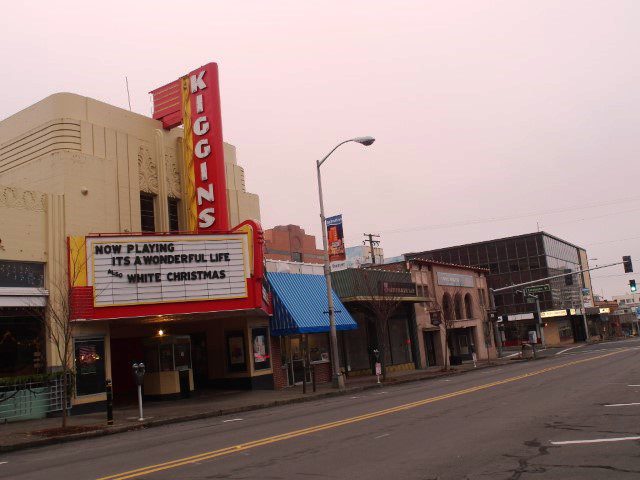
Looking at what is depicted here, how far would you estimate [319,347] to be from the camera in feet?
102

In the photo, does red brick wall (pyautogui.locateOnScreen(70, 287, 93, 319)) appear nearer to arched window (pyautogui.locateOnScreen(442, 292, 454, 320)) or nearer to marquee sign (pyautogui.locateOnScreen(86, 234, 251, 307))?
marquee sign (pyautogui.locateOnScreen(86, 234, 251, 307))

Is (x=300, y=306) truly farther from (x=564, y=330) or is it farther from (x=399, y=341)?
(x=564, y=330)

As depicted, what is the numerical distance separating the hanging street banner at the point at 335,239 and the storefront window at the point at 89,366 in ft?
32.5

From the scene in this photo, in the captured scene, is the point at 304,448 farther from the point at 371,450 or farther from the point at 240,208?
the point at 240,208

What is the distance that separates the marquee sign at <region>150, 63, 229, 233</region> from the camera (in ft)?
79.8

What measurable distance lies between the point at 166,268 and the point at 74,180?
4.48 metres

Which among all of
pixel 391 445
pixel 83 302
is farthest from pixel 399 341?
pixel 391 445

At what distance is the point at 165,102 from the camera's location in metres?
26.7

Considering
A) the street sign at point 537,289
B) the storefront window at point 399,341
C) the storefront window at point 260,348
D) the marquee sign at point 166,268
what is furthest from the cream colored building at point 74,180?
the street sign at point 537,289

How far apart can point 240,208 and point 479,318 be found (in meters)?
28.8

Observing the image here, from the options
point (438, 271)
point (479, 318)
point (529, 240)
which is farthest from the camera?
point (529, 240)

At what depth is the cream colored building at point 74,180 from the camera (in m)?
20.0

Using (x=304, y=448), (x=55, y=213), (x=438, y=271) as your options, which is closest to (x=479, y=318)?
(x=438, y=271)

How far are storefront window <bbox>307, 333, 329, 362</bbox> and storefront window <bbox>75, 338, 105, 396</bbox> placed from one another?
11366 mm
